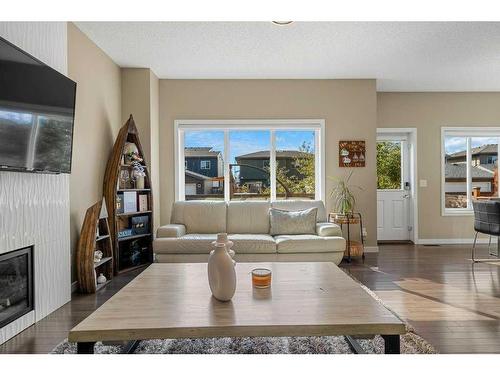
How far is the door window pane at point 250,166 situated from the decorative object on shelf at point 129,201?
1.53m

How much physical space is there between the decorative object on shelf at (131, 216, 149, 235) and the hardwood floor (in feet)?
1.94

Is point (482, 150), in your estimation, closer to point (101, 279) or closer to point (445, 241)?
point (445, 241)

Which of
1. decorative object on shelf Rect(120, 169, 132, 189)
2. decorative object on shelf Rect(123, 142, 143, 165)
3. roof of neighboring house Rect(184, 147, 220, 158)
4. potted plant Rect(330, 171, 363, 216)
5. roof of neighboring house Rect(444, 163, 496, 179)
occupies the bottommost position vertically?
potted plant Rect(330, 171, 363, 216)

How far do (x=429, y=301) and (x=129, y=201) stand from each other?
11.1 ft

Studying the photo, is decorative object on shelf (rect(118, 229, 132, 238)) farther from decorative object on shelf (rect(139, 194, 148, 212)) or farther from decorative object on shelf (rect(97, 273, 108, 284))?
decorative object on shelf (rect(97, 273, 108, 284))

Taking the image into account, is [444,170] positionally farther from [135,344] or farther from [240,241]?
[135,344]

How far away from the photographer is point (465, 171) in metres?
6.25

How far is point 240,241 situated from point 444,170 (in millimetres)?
4210

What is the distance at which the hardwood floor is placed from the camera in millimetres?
2242

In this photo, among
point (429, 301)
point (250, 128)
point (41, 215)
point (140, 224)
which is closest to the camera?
point (41, 215)

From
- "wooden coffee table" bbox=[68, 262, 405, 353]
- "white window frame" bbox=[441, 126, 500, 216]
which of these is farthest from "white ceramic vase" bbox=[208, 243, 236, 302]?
"white window frame" bbox=[441, 126, 500, 216]

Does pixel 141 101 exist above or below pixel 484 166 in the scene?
above

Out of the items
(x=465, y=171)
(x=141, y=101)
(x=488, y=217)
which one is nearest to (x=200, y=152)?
(x=141, y=101)

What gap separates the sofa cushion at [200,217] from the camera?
15.0 feet
